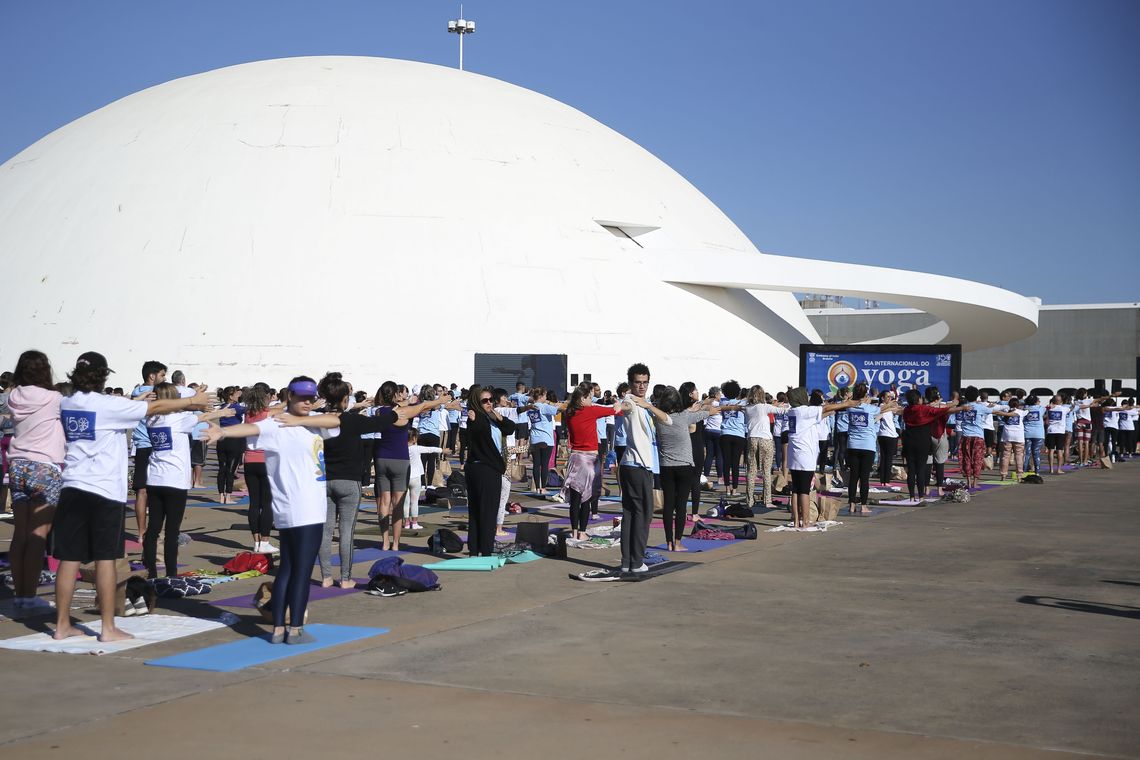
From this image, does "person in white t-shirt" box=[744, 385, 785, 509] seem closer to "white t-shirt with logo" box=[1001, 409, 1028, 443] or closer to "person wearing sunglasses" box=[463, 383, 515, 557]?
"person wearing sunglasses" box=[463, 383, 515, 557]

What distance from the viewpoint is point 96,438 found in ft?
22.9

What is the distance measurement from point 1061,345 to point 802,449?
49.9 m

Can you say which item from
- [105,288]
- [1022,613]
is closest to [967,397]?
[1022,613]

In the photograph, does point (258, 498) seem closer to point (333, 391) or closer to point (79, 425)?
point (333, 391)

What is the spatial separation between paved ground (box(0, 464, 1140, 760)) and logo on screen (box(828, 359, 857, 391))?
14976 millimetres

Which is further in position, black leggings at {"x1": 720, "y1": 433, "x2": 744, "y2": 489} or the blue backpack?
black leggings at {"x1": 720, "y1": 433, "x2": 744, "y2": 489}

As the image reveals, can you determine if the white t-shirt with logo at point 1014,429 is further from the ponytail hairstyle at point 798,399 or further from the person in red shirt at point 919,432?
the ponytail hairstyle at point 798,399

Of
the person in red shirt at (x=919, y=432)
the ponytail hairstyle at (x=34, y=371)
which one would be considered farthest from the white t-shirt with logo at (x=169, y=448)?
the person in red shirt at (x=919, y=432)

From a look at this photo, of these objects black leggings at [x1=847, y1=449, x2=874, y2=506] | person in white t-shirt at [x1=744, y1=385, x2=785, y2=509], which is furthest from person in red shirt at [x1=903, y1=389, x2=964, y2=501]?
person in white t-shirt at [x1=744, y1=385, x2=785, y2=509]

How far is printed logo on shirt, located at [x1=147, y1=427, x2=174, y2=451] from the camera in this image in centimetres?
898

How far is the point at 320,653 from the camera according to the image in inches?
268

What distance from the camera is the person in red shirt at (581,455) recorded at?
1162 centimetres

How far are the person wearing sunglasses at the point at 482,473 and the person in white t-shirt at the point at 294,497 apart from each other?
3565 mm

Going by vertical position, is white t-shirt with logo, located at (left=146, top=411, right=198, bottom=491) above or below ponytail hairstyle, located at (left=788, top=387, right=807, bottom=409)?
below
